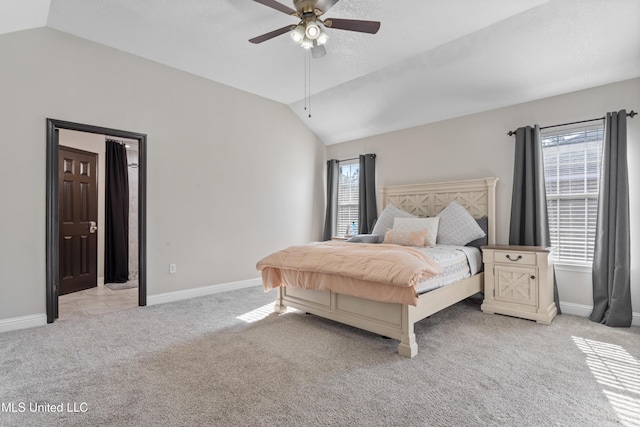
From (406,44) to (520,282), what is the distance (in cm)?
284

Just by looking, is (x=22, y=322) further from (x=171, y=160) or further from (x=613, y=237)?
(x=613, y=237)

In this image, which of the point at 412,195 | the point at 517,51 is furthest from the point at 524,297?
the point at 517,51

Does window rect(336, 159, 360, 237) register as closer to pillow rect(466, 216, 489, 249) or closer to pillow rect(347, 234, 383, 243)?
pillow rect(347, 234, 383, 243)

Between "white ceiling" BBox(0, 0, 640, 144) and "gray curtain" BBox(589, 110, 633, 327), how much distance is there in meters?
0.71

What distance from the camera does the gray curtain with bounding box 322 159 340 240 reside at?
19.6ft

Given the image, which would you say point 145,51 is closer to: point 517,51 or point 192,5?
point 192,5

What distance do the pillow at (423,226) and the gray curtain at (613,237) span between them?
1.59 metres

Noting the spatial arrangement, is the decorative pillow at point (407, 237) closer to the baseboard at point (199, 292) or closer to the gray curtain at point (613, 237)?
the gray curtain at point (613, 237)

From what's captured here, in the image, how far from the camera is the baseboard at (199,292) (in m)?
3.96

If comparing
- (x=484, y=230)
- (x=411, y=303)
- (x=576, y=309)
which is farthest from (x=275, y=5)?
(x=576, y=309)

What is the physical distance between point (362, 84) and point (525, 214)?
2.72m

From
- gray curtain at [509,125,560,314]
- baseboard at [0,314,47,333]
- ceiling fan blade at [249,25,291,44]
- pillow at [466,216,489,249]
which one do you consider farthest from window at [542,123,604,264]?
baseboard at [0,314,47,333]

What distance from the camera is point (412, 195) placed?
16.0 ft

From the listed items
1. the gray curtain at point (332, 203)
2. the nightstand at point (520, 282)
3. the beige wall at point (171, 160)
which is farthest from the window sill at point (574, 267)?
the beige wall at point (171, 160)
